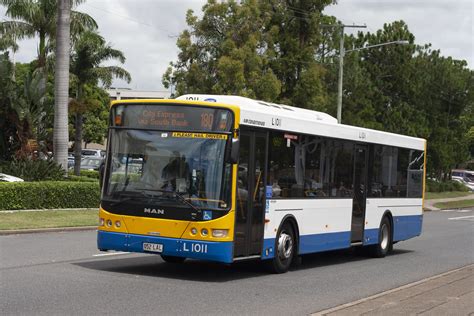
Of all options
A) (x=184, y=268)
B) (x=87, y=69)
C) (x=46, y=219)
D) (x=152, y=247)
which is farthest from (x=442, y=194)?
(x=152, y=247)

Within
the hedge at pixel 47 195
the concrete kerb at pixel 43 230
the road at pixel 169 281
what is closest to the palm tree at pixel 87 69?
the hedge at pixel 47 195

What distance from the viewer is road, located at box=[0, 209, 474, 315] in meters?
9.26

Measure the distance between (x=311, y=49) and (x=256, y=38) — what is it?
521cm

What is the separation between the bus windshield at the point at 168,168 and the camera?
1156 centimetres

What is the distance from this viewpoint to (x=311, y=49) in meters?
38.3

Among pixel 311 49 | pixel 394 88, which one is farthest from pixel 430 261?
pixel 394 88

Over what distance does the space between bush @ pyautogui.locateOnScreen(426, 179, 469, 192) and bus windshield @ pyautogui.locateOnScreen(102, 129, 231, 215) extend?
5036 centimetres

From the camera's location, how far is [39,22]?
39.4 metres

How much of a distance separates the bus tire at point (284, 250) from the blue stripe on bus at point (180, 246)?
1.74m

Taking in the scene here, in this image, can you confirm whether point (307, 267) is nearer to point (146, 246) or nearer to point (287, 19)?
point (146, 246)

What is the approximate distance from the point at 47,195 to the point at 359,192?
1074 centimetres

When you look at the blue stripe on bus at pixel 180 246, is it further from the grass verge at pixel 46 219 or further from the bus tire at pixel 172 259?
the grass verge at pixel 46 219

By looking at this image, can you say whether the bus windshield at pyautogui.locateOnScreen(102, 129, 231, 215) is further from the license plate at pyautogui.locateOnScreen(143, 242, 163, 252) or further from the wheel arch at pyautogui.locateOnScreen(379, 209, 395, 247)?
the wheel arch at pyautogui.locateOnScreen(379, 209, 395, 247)

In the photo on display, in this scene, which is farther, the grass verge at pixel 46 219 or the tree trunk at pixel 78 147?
the tree trunk at pixel 78 147
